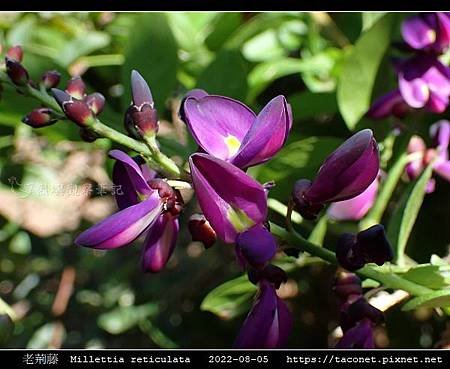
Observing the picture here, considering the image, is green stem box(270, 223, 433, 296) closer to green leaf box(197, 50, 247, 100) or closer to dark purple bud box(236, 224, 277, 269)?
dark purple bud box(236, 224, 277, 269)

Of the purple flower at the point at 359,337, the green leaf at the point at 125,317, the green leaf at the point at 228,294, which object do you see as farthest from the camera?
the green leaf at the point at 125,317

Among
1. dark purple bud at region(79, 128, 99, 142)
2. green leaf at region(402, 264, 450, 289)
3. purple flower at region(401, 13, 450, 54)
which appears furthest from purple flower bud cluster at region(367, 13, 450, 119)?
dark purple bud at region(79, 128, 99, 142)

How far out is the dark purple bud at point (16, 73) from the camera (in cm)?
56

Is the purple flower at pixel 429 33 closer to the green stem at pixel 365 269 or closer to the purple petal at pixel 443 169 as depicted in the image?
the purple petal at pixel 443 169

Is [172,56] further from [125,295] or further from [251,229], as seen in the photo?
[125,295]

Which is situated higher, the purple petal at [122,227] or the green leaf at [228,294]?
the purple petal at [122,227]

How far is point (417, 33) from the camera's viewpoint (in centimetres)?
68

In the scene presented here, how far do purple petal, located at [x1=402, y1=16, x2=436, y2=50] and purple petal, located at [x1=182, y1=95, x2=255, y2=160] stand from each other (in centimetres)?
25

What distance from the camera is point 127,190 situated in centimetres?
50

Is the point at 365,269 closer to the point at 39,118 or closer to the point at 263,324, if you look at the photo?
the point at 263,324

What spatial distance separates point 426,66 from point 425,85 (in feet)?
0.07

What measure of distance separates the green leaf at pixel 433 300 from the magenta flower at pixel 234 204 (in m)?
0.12

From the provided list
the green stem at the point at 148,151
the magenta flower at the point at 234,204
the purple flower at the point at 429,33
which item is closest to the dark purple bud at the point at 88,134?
the green stem at the point at 148,151

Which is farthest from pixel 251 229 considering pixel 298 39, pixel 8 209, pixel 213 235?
pixel 8 209
